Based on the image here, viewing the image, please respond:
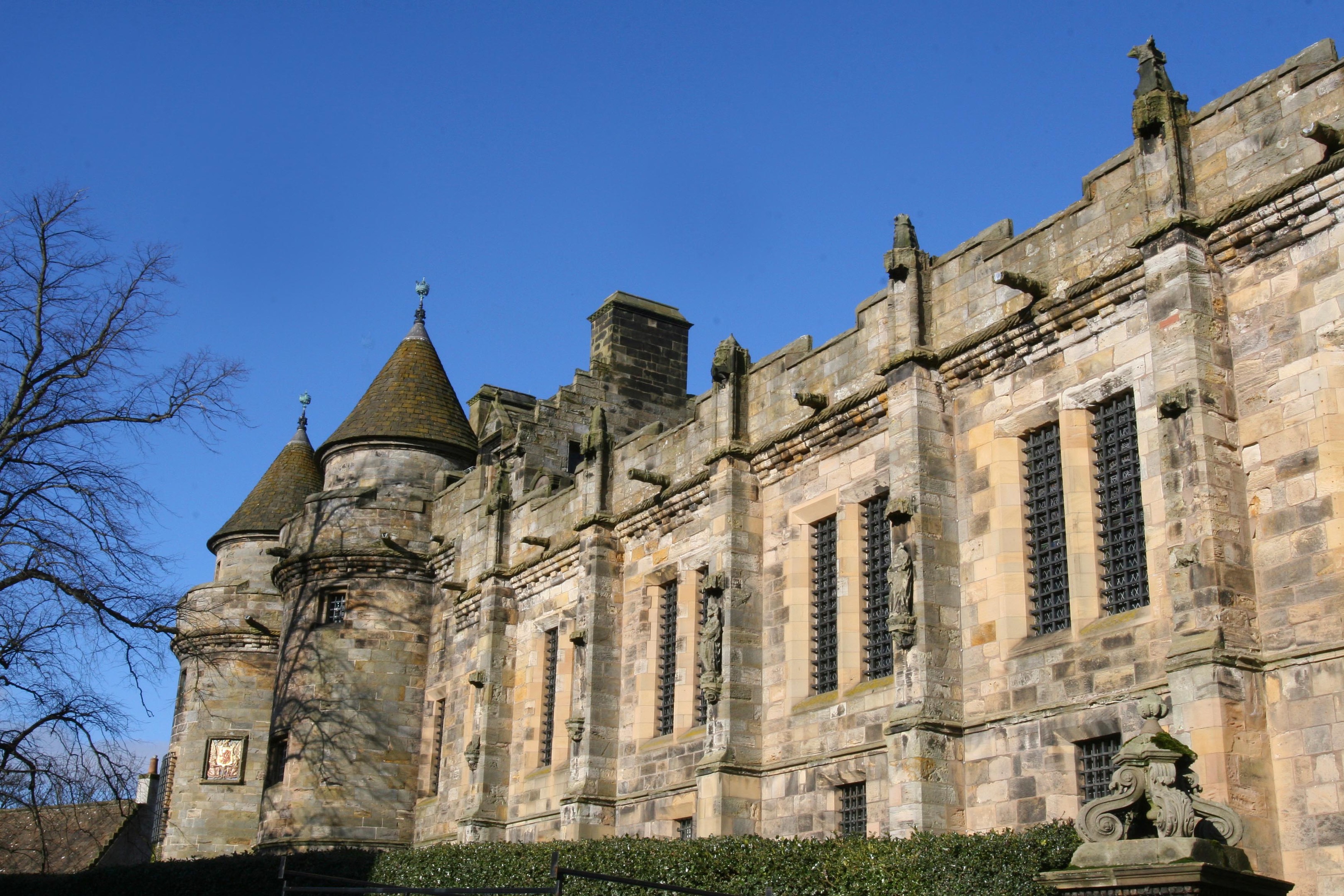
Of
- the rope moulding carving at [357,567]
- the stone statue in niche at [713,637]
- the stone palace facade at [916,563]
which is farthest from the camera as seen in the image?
the rope moulding carving at [357,567]

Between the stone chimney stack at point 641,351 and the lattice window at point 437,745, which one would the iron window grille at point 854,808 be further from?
the stone chimney stack at point 641,351

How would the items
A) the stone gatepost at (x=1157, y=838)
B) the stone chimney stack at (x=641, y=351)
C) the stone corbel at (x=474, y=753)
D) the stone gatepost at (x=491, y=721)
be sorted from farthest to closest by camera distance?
1. the stone chimney stack at (x=641, y=351)
2. the stone corbel at (x=474, y=753)
3. the stone gatepost at (x=491, y=721)
4. the stone gatepost at (x=1157, y=838)

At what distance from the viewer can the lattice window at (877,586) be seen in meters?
19.3

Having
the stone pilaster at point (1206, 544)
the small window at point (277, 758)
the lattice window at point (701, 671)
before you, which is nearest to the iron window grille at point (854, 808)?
the lattice window at point (701, 671)

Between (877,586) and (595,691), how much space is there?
253 inches

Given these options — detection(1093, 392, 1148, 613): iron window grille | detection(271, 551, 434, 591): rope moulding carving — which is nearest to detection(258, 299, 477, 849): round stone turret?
detection(271, 551, 434, 591): rope moulding carving

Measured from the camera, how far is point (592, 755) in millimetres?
23797

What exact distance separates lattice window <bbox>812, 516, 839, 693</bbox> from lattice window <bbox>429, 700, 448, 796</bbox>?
11.6m

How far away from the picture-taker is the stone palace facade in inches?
558

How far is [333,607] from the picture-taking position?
3147 cm

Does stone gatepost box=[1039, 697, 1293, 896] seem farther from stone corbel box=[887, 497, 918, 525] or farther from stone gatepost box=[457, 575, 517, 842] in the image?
stone gatepost box=[457, 575, 517, 842]

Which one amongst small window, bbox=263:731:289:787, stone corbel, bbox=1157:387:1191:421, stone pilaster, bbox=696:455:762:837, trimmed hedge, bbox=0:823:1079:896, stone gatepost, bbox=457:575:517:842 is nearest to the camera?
trimmed hedge, bbox=0:823:1079:896

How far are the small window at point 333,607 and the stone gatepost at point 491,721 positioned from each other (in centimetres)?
402

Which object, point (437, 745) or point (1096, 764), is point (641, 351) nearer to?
point (437, 745)
